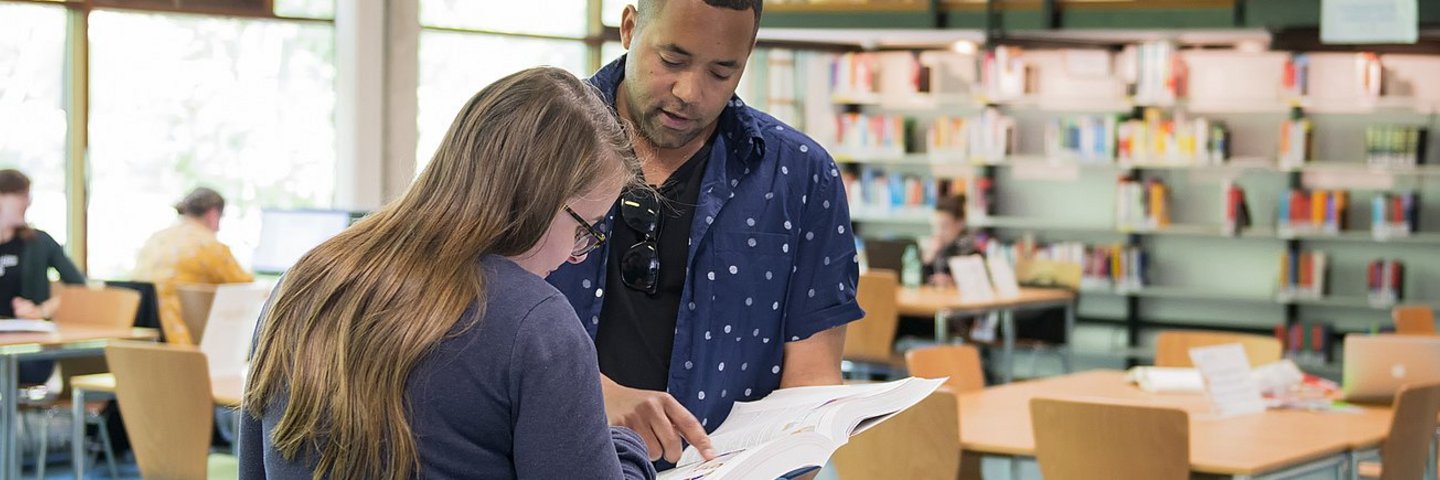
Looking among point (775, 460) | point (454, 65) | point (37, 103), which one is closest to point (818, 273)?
point (775, 460)

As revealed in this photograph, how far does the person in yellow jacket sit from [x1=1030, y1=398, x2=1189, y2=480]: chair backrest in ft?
14.5

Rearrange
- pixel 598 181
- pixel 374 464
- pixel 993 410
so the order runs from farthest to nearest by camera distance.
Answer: pixel 993 410
pixel 598 181
pixel 374 464

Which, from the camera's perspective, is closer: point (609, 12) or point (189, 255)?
point (189, 255)

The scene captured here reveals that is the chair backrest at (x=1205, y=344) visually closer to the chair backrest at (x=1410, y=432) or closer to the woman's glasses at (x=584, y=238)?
the chair backrest at (x=1410, y=432)

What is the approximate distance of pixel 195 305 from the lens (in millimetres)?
6730

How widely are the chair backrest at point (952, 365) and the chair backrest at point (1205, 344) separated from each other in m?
1.00

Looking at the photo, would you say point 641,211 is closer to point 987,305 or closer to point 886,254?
point 987,305

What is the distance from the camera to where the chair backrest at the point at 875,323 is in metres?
7.79

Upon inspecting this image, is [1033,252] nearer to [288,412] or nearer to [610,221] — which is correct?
[610,221]

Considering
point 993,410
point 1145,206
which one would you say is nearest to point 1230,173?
point 1145,206

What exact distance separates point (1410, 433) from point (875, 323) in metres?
3.72

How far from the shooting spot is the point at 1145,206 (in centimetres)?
1047

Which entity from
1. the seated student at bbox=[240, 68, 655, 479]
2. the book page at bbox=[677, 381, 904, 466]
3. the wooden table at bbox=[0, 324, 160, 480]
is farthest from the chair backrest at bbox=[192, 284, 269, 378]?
the seated student at bbox=[240, 68, 655, 479]

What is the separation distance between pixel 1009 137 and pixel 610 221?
916 cm
